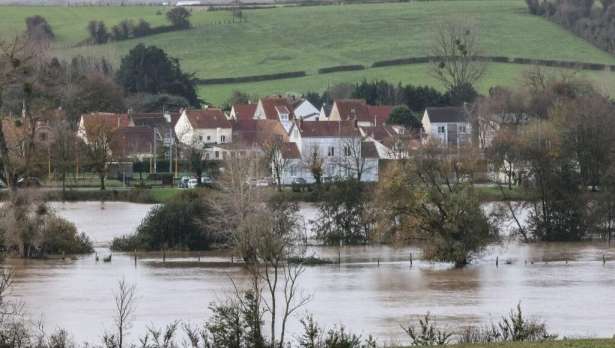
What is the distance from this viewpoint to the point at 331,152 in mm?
81375

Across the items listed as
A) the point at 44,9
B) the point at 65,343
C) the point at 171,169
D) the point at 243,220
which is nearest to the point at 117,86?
the point at 171,169

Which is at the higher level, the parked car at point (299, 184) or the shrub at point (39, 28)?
the shrub at point (39, 28)

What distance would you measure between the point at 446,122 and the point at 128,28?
39406 millimetres

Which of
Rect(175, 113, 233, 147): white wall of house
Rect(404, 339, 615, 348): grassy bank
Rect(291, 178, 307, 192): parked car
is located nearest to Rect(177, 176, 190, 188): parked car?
Rect(291, 178, 307, 192): parked car

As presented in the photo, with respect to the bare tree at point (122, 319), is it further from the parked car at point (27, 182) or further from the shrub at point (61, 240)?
the parked car at point (27, 182)

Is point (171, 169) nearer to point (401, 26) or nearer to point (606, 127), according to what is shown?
point (606, 127)

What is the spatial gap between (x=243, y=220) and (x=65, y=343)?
18.8 meters

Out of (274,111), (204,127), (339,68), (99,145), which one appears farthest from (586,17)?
(99,145)

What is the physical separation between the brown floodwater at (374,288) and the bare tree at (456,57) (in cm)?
5667

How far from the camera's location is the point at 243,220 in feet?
166

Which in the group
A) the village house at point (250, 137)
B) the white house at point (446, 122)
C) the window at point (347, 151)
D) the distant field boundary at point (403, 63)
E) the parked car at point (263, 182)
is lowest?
the parked car at point (263, 182)

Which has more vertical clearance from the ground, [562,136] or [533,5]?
[533,5]

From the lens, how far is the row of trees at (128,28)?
127 meters

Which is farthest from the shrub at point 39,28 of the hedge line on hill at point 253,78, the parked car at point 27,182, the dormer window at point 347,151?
the parked car at point 27,182
